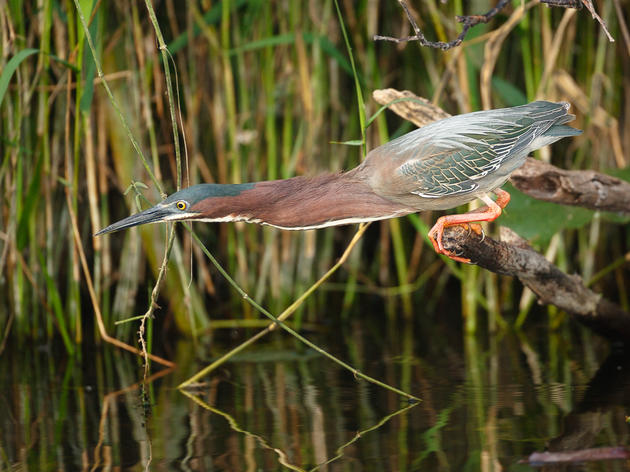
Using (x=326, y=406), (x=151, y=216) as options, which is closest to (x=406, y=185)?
(x=151, y=216)

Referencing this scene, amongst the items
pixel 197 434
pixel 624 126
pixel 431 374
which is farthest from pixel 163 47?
pixel 624 126

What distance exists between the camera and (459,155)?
2.42 metres

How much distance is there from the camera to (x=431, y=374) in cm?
335

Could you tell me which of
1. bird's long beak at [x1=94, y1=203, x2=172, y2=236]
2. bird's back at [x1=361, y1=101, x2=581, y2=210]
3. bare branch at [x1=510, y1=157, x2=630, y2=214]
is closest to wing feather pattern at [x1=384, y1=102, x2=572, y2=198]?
bird's back at [x1=361, y1=101, x2=581, y2=210]

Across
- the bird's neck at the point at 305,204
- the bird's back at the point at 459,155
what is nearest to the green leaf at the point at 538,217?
the bird's back at the point at 459,155

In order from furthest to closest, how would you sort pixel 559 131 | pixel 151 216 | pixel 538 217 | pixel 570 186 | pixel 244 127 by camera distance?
pixel 244 127, pixel 538 217, pixel 570 186, pixel 559 131, pixel 151 216

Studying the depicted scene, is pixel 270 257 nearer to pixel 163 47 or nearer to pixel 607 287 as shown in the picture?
pixel 607 287

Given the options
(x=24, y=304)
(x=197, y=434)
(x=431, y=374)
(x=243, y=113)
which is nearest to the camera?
(x=197, y=434)

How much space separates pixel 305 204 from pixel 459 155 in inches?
19.2

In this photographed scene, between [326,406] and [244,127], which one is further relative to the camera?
[244,127]

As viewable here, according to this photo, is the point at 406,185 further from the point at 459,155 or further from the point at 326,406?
the point at 326,406

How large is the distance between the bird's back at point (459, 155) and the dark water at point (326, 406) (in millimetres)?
713

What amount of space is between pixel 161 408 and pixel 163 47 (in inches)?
52.7

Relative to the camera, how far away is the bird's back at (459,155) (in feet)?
7.67
